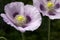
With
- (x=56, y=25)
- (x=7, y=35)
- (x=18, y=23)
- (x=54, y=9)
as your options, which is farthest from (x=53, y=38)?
(x=18, y=23)

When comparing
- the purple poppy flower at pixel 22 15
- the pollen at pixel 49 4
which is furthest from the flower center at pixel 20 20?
the pollen at pixel 49 4

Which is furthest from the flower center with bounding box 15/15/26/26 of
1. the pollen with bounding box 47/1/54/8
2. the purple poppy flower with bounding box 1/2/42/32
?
the pollen with bounding box 47/1/54/8

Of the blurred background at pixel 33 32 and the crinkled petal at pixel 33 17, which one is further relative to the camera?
A: the blurred background at pixel 33 32

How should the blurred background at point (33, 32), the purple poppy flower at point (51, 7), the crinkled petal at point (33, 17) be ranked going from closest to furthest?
the crinkled petal at point (33, 17) → the purple poppy flower at point (51, 7) → the blurred background at point (33, 32)

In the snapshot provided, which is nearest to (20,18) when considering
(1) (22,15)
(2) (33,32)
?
(1) (22,15)

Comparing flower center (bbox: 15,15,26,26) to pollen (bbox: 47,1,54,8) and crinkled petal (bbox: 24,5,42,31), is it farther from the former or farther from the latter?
pollen (bbox: 47,1,54,8)

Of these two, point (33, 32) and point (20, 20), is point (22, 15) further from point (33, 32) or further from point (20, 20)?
point (33, 32)

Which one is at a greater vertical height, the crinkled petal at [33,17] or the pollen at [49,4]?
the pollen at [49,4]

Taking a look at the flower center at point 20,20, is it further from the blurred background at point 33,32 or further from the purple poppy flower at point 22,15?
the blurred background at point 33,32

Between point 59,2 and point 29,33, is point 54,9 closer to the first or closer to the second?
point 59,2
